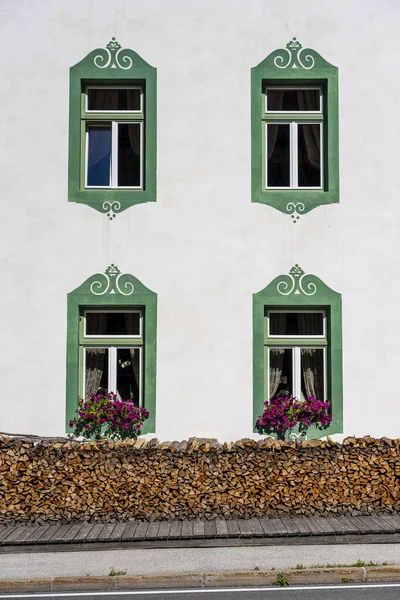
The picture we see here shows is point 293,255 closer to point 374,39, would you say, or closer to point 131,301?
point 131,301

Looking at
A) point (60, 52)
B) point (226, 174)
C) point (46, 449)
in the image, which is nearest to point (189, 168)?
point (226, 174)

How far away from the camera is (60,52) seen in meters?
12.6

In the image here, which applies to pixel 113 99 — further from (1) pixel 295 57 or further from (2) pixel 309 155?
(2) pixel 309 155

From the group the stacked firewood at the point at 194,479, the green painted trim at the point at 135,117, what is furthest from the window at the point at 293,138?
the stacked firewood at the point at 194,479

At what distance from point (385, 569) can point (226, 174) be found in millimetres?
6729

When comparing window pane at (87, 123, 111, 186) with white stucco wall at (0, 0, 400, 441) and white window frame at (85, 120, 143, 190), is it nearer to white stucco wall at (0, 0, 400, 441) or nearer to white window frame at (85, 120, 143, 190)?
white window frame at (85, 120, 143, 190)

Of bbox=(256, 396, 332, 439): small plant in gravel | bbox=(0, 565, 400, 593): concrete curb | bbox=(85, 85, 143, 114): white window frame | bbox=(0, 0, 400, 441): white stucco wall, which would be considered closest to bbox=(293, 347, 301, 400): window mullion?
bbox=(256, 396, 332, 439): small plant in gravel

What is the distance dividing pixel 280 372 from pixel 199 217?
2833 mm

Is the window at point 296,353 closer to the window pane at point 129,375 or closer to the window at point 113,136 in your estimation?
the window pane at point 129,375

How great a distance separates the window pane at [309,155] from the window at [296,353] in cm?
219

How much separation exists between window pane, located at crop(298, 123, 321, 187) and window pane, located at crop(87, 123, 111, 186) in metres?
3.19

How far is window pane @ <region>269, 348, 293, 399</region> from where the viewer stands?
12.4m

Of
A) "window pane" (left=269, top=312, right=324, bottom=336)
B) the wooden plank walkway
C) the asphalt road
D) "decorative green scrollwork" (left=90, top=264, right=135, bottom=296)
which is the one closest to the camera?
the asphalt road

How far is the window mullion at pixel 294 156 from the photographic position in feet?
Result: 41.6
